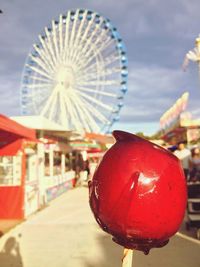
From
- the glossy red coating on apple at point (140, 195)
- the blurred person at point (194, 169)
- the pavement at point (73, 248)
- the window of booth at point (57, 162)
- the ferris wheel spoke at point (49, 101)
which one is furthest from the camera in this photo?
the ferris wheel spoke at point (49, 101)

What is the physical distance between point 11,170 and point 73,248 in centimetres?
375

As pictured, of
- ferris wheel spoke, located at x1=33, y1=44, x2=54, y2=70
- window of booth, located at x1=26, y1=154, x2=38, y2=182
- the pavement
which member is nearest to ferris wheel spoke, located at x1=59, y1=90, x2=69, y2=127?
ferris wheel spoke, located at x1=33, y1=44, x2=54, y2=70

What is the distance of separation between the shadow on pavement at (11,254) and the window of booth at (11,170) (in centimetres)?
249

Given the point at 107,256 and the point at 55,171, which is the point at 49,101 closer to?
the point at 55,171

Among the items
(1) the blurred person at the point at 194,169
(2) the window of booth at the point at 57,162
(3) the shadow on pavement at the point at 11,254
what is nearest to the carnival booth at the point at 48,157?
(2) the window of booth at the point at 57,162

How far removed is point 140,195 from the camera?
1.42m

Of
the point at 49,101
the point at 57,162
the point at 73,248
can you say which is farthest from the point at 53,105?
the point at 73,248

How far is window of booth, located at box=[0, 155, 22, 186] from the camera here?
29.8 feet

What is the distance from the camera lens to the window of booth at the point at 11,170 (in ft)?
29.8

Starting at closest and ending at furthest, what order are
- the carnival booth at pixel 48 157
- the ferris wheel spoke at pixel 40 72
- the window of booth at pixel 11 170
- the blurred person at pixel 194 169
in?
1. the blurred person at pixel 194 169
2. the window of booth at pixel 11 170
3. the carnival booth at pixel 48 157
4. the ferris wheel spoke at pixel 40 72

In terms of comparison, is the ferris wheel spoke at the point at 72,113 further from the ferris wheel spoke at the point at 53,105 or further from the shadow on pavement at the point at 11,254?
the shadow on pavement at the point at 11,254

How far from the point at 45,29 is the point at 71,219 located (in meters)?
23.2

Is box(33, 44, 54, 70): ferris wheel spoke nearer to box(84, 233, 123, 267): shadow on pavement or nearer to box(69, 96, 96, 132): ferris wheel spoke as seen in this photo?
box(69, 96, 96, 132): ferris wheel spoke

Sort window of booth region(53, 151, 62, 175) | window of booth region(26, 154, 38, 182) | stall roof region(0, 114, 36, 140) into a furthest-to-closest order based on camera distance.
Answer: window of booth region(53, 151, 62, 175)
window of booth region(26, 154, 38, 182)
stall roof region(0, 114, 36, 140)
